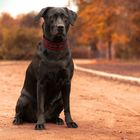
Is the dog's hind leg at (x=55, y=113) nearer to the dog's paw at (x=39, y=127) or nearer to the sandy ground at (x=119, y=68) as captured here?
the dog's paw at (x=39, y=127)

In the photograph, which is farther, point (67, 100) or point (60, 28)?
point (67, 100)

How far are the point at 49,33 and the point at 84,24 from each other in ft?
137

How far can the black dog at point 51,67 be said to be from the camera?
8133 mm

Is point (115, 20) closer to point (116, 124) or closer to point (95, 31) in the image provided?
point (95, 31)

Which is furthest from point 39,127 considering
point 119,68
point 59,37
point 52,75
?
point 119,68

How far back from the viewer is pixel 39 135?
7609 mm

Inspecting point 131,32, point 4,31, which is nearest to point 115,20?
point 131,32

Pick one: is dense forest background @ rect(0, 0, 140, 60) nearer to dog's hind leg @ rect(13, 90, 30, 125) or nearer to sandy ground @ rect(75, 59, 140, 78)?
sandy ground @ rect(75, 59, 140, 78)

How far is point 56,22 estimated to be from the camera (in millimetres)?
8016

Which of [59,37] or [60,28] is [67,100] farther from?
[60,28]

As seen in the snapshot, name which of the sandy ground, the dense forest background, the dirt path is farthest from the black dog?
the dense forest background

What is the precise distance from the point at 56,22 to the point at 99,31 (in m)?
44.0

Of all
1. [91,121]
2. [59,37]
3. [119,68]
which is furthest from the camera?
[119,68]

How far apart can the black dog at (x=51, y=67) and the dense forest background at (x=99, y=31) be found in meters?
26.4
